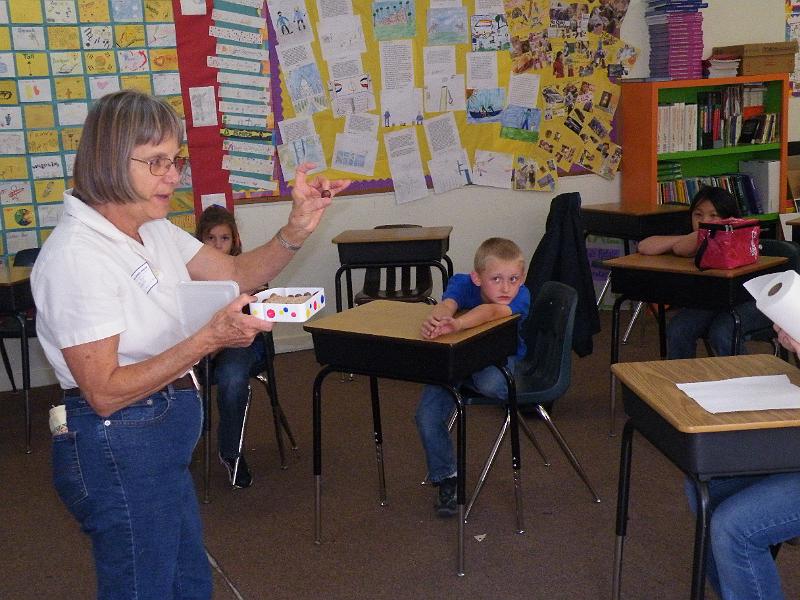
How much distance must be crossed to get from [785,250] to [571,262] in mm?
942

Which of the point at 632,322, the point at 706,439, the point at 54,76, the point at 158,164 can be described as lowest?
the point at 632,322

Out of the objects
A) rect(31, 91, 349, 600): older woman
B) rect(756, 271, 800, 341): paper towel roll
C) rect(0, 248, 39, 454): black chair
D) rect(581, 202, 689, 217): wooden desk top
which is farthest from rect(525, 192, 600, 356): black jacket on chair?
rect(31, 91, 349, 600): older woman

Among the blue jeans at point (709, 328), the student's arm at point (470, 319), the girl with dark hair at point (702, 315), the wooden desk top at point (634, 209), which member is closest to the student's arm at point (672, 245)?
the girl with dark hair at point (702, 315)

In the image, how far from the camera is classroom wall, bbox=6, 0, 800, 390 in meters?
5.49

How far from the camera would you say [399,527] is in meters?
3.18

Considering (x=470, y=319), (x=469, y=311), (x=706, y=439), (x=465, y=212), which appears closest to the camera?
→ (x=706, y=439)

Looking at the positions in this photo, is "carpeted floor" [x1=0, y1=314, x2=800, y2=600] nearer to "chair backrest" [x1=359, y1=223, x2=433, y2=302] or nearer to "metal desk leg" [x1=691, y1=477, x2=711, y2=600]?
"metal desk leg" [x1=691, y1=477, x2=711, y2=600]

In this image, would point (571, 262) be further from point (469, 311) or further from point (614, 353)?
point (469, 311)

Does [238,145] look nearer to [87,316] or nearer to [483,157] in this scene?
[483,157]

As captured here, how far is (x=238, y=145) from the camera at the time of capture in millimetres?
5355

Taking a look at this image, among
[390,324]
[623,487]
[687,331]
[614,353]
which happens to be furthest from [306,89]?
[623,487]

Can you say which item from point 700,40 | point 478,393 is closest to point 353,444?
point 478,393

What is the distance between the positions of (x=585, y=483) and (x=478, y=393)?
0.59 metres

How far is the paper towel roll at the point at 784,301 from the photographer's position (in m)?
1.83
